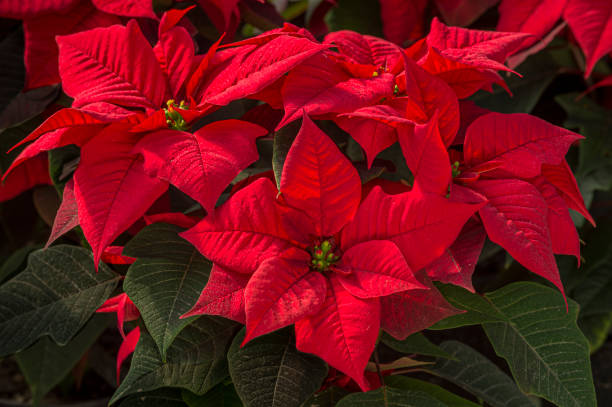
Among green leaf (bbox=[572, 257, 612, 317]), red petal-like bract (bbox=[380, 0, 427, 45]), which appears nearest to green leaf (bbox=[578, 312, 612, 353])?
green leaf (bbox=[572, 257, 612, 317])

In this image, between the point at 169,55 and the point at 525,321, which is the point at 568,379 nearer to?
the point at 525,321

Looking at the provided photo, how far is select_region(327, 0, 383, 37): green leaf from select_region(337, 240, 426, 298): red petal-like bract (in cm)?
36

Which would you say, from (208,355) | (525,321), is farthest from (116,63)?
(525,321)

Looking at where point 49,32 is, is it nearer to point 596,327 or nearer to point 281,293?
point 281,293

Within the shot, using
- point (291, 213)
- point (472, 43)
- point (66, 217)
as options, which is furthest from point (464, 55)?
point (66, 217)

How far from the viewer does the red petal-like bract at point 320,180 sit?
0.30 metres

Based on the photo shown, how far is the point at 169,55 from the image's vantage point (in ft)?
1.22

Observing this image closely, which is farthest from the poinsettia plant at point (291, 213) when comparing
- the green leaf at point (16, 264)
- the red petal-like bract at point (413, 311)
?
the green leaf at point (16, 264)

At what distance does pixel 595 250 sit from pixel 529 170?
12.8 inches

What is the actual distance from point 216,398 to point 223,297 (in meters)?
0.10

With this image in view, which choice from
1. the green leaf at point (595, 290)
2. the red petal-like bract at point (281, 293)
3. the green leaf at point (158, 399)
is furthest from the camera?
the green leaf at point (595, 290)

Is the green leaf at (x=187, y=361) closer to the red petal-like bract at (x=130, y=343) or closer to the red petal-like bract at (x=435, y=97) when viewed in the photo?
the red petal-like bract at (x=130, y=343)

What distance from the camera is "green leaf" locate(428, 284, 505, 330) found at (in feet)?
1.12

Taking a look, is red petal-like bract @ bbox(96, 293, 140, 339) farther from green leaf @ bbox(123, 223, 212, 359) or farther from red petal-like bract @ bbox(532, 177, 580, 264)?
red petal-like bract @ bbox(532, 177, 580, 264)
